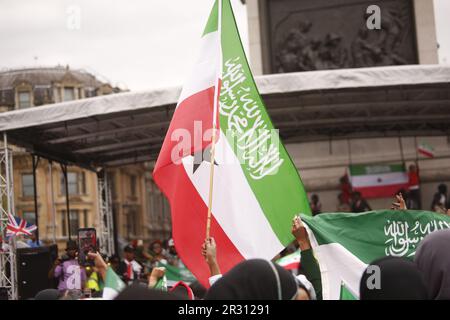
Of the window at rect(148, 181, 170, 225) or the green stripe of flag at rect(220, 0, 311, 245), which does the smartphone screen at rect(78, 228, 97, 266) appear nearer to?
the green stripe of flag at rect(220, 0, 311, 245)

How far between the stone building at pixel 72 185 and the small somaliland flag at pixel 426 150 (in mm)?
44936

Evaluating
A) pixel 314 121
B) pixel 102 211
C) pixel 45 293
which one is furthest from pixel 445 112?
pixel 45 293

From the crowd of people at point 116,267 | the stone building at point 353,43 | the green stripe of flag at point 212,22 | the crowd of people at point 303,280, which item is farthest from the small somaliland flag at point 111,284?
the stone building at point 353,43

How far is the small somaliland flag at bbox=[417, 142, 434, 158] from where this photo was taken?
23.5 meters

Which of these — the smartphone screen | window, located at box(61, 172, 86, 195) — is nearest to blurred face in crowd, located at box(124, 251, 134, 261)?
the smartphone screen

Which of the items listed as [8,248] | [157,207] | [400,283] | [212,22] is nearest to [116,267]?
[8,248]

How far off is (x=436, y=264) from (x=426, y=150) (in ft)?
63.9

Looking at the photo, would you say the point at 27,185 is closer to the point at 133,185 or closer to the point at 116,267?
the point at 133,185

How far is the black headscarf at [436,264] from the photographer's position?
444 centimetres

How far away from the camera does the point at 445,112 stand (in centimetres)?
1839

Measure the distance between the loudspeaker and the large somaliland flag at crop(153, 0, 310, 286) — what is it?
8.45m

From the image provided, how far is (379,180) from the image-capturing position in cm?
2372

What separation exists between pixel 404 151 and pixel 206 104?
16757 millimetres
